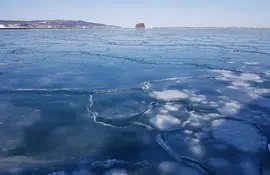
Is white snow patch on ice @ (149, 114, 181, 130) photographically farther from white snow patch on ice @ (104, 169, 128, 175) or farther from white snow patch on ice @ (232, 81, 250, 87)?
white snow patch on ice @ (232, 81, 250, 87)

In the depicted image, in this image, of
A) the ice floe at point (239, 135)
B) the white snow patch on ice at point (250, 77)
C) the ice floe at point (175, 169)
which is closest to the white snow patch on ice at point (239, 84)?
the white snow patch on ice at point (250, 77)

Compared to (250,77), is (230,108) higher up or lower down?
lower down

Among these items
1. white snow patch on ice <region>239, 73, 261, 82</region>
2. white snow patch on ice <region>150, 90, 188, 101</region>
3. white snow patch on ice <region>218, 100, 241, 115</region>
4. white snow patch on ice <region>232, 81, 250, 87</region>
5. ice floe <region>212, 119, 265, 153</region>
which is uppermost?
white snow patch on ice <region>239, 73, 261, 82</region>

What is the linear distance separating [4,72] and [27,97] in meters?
3.71

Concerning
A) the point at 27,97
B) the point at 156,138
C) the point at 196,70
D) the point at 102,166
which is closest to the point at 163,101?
the point at 156,138

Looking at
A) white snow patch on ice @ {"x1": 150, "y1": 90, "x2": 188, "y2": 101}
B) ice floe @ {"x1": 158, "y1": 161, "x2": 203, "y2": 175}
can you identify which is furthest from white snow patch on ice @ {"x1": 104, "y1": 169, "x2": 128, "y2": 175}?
white snow patch on ice @ {"x1": 150, "y1": 90, "x2": 188, "y2": 101}

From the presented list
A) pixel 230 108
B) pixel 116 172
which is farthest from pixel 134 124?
pixel 230 108

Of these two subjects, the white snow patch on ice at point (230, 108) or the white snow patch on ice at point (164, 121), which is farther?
the white snow patch on ice at point (230, 108)

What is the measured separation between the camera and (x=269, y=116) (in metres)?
4.81

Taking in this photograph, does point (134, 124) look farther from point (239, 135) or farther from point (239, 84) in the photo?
point (239, 84)

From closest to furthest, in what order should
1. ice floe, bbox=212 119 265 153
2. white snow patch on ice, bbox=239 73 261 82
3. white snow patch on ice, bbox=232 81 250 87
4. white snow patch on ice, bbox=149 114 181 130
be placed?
ice floe, bbox=212 119 265 153 → white snow patch on ice, bbox=149 114 181 130 → white snow patch on ice, bbox=232 81 250 87 → white snow patch on ice, bbox=239 73 261 82

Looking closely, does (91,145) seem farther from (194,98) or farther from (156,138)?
(194,98)

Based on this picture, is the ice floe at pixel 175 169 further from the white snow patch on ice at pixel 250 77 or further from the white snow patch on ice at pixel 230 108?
the white snow patch on ice at pixel 250 77

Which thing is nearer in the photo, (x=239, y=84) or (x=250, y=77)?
(x=239, y=84)
